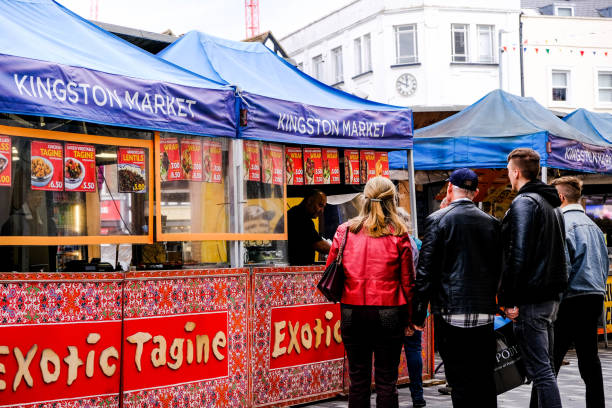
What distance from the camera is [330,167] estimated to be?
26.6 feet

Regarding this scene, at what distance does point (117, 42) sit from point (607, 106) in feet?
105

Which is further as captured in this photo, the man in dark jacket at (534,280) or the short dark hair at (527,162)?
the short dark hair at (527,162)

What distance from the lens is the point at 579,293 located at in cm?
594

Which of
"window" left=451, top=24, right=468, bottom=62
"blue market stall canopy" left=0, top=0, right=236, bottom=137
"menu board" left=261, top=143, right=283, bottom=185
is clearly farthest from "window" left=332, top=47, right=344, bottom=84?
"blue market stall canopy" left=0, top=0, right=236, bottom=137

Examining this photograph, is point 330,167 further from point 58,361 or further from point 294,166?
point 58,361

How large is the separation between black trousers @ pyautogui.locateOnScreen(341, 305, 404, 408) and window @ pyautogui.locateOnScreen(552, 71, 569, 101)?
3112 cm

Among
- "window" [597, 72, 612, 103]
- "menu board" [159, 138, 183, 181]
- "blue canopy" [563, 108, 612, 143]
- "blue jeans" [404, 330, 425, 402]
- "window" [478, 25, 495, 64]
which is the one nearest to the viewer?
"menu board" [159, 138, 183, 181]

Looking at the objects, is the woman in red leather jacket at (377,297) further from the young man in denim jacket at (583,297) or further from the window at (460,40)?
the window at (460,40)

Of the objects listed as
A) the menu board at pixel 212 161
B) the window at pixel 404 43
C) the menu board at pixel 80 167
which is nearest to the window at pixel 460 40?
the window at pixel 404 43

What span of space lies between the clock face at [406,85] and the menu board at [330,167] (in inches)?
989

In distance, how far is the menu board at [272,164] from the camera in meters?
7.39

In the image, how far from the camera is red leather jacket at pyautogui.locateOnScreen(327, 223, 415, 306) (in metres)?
5.24

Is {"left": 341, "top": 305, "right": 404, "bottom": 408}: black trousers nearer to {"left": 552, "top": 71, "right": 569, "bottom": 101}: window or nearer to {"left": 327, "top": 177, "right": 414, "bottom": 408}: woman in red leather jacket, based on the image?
{"left": 327, "top": 177, "right": 414, "bottom": 408}: woman in red leather jacket

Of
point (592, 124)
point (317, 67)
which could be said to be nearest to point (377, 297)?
point (592, 124)
